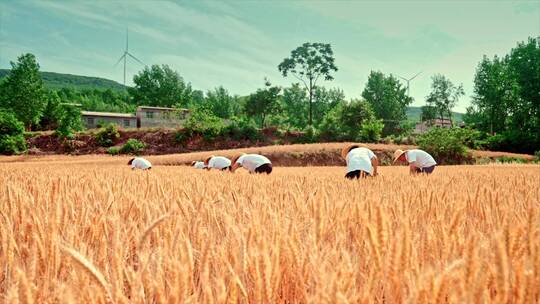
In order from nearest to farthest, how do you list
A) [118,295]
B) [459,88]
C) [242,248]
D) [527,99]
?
[118,295]
[242,248]
[527,99]
[459,88]

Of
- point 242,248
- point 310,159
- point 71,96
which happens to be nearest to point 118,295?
point 242,248

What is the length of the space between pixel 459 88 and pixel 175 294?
90.9 metres

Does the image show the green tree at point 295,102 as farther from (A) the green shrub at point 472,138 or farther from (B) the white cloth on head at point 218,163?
(B) the white cloth on head at point 218,163

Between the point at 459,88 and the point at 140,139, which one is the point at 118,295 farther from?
the point at 459,88

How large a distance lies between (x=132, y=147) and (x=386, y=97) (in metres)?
52.6

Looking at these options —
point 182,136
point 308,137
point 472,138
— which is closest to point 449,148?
point 472,138

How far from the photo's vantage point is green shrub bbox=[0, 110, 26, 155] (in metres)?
39.0

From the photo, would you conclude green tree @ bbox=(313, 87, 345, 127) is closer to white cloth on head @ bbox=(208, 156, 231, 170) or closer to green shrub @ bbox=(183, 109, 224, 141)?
green shrub @ bbox=(183, 109, 224, 141)

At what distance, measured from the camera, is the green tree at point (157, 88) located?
82.1m

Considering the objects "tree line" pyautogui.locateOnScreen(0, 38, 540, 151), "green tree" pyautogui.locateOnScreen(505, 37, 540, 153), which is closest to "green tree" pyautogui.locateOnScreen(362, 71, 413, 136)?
"tree line" pyautogui.locateOnScreen(0, 38, 540, 151)

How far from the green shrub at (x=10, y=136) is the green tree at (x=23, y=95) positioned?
13.0m

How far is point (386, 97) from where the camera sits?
76.3 metres

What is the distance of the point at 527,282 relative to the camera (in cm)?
74

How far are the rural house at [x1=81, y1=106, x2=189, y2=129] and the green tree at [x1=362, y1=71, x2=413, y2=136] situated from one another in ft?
118
